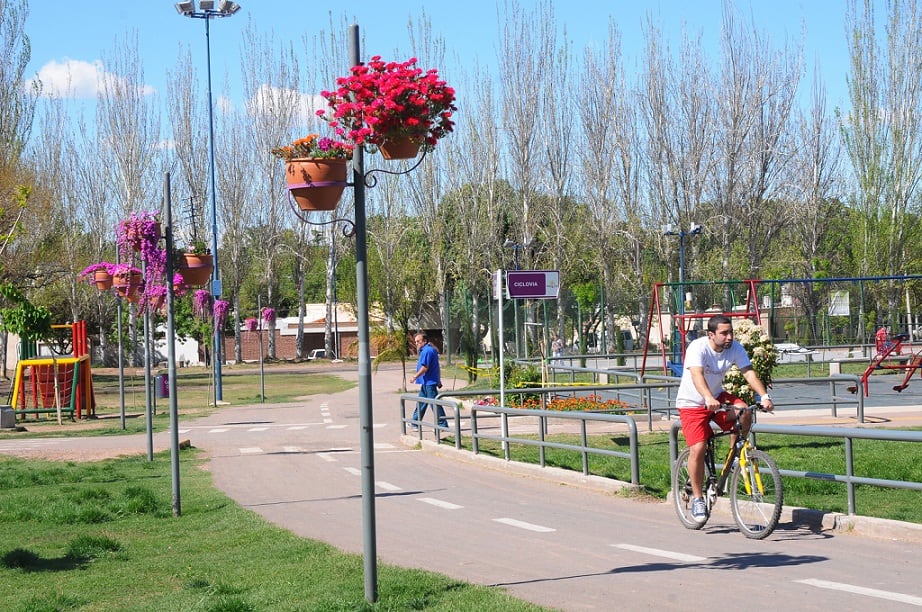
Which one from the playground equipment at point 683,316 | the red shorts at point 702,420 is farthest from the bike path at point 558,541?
the playground equipment at point 683,316

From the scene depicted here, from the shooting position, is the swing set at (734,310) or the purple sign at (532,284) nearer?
the purple sign at (532,284)

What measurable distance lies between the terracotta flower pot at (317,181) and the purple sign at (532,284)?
10454 mm

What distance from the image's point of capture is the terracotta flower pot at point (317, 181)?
7129 mm

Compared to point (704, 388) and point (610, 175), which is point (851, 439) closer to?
point (704, 388)

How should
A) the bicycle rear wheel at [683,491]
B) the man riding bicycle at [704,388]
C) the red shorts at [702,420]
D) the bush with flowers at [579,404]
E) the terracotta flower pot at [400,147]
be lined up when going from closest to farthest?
the terracotta flower pot at [400,147] < the man riding bicycle at [704,388] < the red shorts at [702,420] < the bicycle rear wheel at [683,491] < the bush with flowers at [579,404]

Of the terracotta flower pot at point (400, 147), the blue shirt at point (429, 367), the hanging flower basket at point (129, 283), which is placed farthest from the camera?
the blue shirt at point (429, 367)

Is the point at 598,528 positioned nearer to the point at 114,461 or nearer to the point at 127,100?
the point at 114,461

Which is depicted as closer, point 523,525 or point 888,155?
point 523,525

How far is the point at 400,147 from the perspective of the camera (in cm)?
716

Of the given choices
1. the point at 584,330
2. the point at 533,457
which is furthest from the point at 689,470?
the point at 584,330

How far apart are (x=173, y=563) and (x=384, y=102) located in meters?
4.30

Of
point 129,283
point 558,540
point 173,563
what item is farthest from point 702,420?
point 129,283

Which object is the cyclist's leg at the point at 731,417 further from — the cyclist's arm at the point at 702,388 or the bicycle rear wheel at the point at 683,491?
the bicycle rear wheel at the point at 683,491

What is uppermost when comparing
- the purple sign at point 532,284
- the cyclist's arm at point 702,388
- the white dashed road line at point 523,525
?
the purple sign at point 532,284
